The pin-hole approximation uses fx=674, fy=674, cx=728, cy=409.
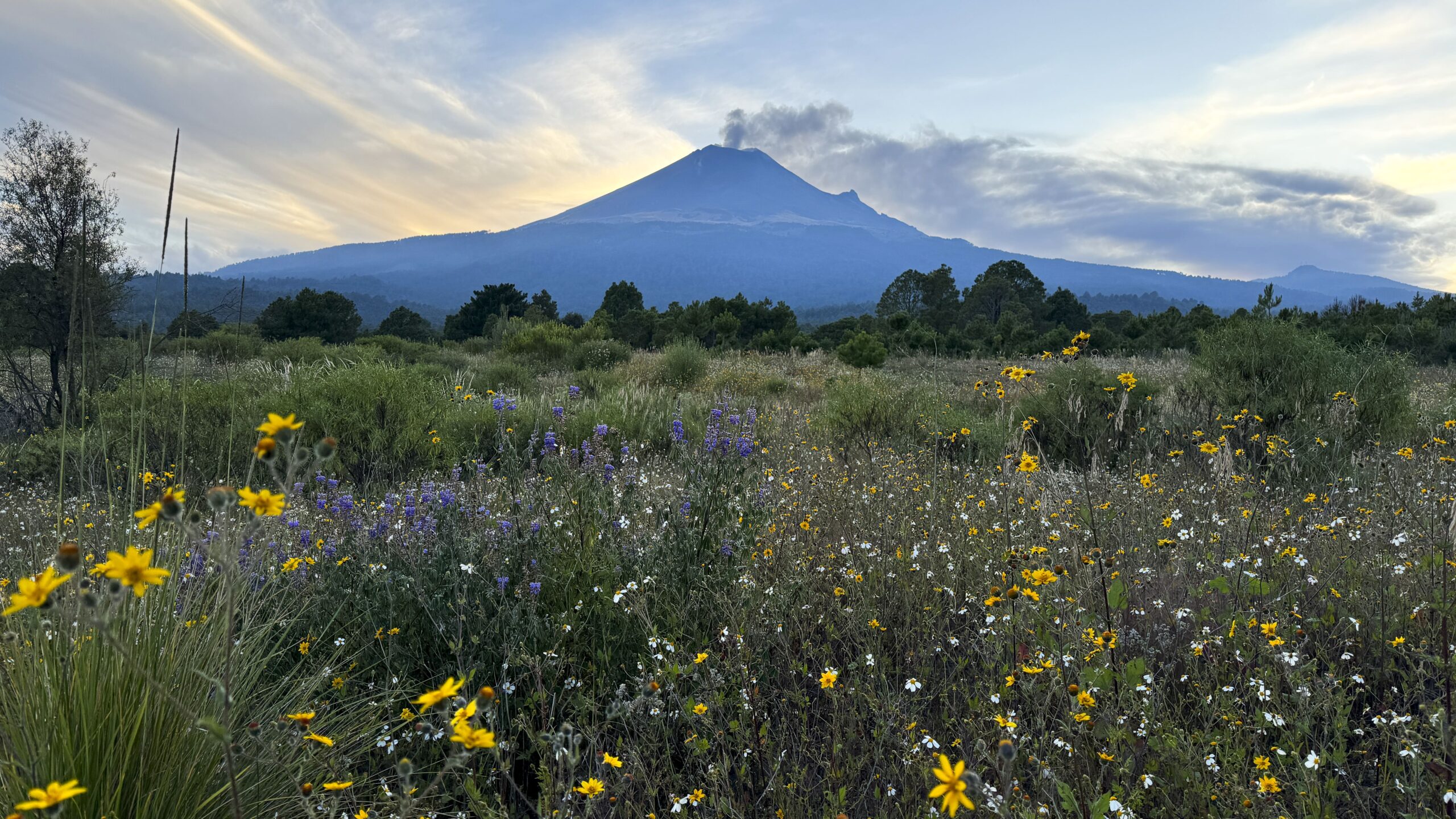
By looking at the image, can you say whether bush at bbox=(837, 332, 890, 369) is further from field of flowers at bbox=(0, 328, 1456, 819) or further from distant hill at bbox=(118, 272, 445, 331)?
field of flowers at bbox=(0, 328, 1456, 819)

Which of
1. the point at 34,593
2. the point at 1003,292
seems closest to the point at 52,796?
the point at 34,593

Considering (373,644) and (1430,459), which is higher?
(1430,459)

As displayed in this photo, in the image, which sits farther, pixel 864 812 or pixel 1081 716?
pixel 864 812

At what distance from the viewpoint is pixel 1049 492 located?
4621mm

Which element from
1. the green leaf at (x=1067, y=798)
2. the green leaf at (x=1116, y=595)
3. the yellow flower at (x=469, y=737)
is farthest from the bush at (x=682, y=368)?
the yellow flower at (x=469, y=737)

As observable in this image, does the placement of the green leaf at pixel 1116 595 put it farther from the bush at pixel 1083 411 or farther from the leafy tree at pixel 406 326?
the leafy tree at pixel 406 326

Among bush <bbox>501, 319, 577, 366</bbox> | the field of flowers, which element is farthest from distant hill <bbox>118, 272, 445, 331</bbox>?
bush <bbox>501, 319, 577, 366</bbox>

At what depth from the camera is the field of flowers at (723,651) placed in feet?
5.64

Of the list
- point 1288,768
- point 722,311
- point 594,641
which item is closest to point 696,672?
point 594,641

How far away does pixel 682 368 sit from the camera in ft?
58.3

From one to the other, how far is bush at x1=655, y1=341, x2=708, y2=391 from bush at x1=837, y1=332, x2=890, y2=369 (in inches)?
282

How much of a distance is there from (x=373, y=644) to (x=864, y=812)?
2.09 metres

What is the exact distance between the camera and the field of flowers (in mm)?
1719

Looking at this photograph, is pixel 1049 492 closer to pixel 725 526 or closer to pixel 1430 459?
pixel 725 526
